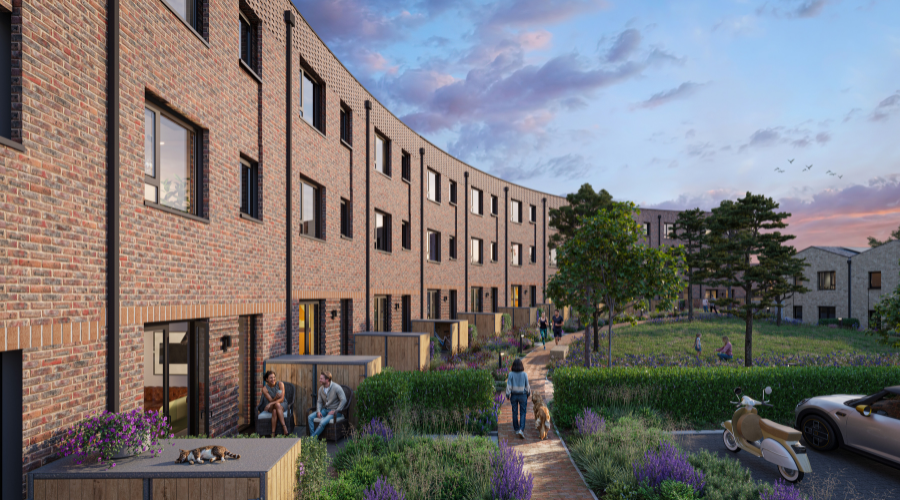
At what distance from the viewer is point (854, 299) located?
126 ft

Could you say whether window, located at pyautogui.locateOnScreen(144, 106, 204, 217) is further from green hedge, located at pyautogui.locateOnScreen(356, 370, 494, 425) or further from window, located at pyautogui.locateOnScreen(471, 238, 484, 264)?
window, located at pyautogui.locateOnScreen(471, 238, 484, 264)

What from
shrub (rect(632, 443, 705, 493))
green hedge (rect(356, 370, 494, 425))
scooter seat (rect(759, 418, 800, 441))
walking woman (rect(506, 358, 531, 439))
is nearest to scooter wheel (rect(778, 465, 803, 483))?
scooter seat (rect(759, 418, 800, 441))

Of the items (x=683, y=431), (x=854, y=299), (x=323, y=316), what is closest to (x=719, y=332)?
(x=854, y=299)

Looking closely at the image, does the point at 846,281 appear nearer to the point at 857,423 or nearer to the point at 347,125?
the point at 857,423

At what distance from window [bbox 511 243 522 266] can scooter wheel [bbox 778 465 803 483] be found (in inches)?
1120

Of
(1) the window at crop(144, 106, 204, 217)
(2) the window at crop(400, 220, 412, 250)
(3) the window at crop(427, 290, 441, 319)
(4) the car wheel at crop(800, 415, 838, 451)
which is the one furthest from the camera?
(3) the window at crop(427, 290, 441, 319)

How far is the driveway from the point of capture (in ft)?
24.3

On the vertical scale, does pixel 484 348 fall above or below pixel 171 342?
below

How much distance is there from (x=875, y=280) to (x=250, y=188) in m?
Answer: 44.6

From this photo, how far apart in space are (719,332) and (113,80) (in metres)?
32.8

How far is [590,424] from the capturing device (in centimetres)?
962

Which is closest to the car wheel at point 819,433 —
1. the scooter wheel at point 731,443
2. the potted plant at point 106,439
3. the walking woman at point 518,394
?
the scooter wheel at point 731,443

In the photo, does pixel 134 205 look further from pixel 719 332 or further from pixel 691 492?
pixel 719 332

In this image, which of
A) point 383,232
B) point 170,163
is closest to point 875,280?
point 383,232
